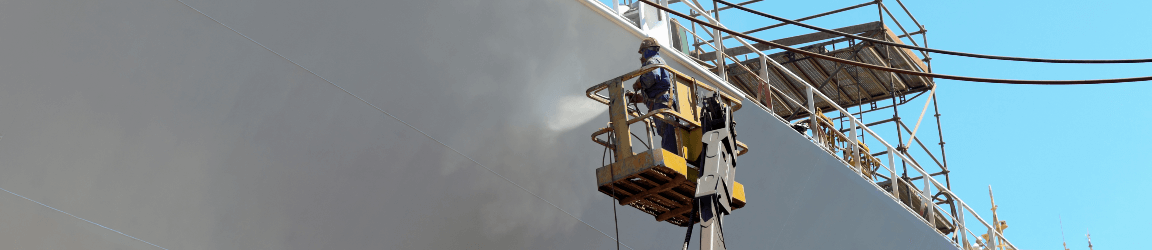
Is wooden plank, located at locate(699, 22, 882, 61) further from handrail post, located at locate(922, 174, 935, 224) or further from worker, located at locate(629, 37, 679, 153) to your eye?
worker, located at locate(629, 37, 679, 153)

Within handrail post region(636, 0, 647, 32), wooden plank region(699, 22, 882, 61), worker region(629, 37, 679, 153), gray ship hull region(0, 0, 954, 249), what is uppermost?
wooden plank region(699, 22, 882, 61)

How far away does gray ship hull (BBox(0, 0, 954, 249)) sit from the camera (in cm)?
480

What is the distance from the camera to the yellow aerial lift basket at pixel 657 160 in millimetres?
5879

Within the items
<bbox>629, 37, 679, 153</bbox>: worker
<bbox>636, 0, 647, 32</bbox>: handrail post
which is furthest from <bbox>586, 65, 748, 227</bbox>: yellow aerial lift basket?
<bbox>636, 0, 647, 32</bbox>: handrail post

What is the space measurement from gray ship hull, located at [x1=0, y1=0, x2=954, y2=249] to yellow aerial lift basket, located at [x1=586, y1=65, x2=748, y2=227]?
55 centimetres

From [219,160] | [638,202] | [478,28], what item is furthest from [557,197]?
[219,160]

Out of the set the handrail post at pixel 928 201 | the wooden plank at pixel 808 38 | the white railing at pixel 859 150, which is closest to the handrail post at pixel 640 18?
the white railing at pixel 859 150

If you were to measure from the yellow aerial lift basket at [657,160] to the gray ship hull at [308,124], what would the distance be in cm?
55

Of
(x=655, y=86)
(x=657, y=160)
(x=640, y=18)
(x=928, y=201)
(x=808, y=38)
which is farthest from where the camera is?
(x=808, y=38)

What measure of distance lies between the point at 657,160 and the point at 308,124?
197cm

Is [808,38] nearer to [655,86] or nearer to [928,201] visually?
[928,201]

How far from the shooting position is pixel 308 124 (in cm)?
558

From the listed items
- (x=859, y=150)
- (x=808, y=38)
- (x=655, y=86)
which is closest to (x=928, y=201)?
(x=859, y=150)

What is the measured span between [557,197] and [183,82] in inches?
104
